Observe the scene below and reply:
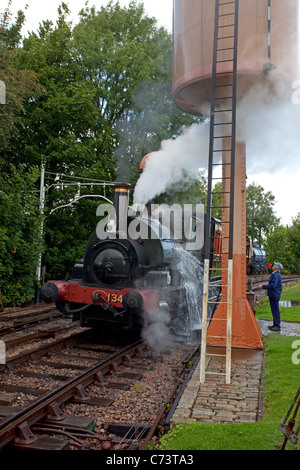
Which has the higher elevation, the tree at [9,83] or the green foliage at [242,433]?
the tree at [9,83]

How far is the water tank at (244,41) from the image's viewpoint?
7242 millimetres

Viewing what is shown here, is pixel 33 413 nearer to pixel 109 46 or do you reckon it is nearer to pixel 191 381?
pixel 191 381

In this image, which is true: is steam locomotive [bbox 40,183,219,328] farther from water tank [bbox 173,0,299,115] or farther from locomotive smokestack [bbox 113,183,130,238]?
water tank [bbox 173,0,299,115]

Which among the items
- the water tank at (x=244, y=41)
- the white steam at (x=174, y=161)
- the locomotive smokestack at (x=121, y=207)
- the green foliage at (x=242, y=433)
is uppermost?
the water tank at (x=244, y=41)

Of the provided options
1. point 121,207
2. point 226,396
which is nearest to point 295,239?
point 121,207

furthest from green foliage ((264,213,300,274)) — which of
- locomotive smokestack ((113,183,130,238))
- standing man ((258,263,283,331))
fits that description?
locomotive smokestack ((113,183,130,238))

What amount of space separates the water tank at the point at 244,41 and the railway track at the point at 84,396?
16.9ft

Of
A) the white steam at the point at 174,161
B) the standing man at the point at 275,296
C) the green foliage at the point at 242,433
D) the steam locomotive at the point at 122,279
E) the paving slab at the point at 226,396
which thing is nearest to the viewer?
the green foliage at the point at 242,433

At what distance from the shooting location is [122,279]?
8.05 meters

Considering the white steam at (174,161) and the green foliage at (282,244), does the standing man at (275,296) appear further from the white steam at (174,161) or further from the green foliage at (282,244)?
the green foliage at (282,244)

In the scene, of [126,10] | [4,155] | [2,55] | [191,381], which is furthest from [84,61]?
[191,381]

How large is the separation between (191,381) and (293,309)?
28.1ft

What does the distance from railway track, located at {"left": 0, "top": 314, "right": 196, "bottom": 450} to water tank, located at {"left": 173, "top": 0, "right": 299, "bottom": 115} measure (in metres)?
5.14

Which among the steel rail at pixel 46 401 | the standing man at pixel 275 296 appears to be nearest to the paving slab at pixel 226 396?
the steel rail at pixel 46 401
